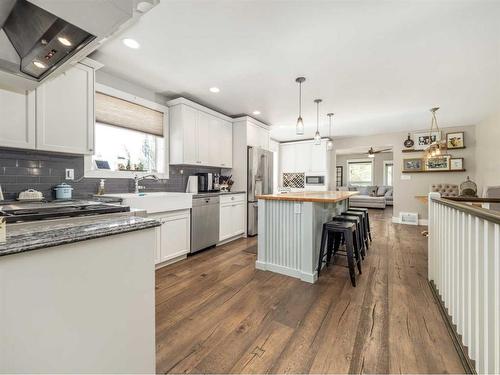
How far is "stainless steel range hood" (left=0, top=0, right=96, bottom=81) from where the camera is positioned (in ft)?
3.46

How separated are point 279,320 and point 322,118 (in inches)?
159

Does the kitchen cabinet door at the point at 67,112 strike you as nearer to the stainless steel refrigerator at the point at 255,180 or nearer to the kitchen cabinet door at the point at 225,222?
the kitchen cabinet door at the point at 225,222

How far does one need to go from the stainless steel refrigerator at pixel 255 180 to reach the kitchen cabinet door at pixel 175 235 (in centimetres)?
151

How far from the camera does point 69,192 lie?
2.37 m

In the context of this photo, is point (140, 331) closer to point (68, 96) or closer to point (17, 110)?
point (17, 110)

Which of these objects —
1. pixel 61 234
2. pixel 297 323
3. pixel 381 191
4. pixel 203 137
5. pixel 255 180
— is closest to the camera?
pixel 61 234

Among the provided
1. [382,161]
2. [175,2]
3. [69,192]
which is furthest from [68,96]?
[382,161]

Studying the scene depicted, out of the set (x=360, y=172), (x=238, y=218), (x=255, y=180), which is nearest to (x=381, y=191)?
(x=360, y=172)

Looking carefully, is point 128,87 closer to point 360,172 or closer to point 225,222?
point 225,222

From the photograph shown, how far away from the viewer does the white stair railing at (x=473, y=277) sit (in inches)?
41.5

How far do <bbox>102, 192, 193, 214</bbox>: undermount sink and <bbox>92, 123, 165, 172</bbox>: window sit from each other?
1.86 feet

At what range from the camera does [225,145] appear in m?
4.36

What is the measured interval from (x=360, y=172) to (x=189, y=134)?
9.28 metres

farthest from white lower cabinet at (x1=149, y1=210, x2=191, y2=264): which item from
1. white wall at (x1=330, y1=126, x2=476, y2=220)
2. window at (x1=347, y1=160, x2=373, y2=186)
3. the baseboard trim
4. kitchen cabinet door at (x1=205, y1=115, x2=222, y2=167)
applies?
window at (x1=347, y1=160, x2=373, y2=186)
